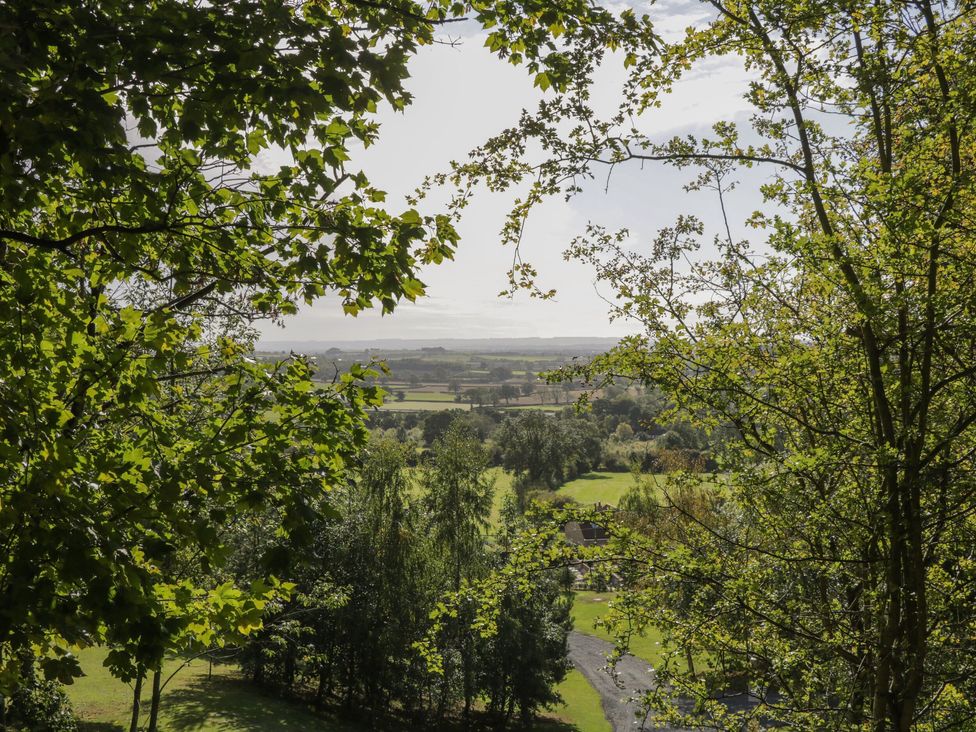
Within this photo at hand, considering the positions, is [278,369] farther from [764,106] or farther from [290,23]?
[764,106]

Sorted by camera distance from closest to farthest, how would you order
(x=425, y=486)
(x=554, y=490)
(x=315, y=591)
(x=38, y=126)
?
1. (x=38, y=126)
2. (x=315, y=591)
3. (x=425, y=486)
4. (x=554, y=490)

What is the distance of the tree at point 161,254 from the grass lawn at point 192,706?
16284 millimetres

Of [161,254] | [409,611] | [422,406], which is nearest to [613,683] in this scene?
[409,611]

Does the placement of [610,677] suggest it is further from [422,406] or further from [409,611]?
[422,406]

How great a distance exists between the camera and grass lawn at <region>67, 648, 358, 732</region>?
17.6 metres

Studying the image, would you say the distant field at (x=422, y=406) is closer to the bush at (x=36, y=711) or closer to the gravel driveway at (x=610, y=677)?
the gravel driveway at (x=610, y=677)

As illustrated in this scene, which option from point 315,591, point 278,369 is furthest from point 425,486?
point 278,369

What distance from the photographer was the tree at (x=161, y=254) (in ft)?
10.5

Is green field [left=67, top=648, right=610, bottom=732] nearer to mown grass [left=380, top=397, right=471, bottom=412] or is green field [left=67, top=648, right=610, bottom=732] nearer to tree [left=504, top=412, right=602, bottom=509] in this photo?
tree [left=504, top=412, right=602, bottom=509]

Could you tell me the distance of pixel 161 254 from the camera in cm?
507

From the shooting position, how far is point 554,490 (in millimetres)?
74438

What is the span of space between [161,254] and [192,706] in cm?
2099

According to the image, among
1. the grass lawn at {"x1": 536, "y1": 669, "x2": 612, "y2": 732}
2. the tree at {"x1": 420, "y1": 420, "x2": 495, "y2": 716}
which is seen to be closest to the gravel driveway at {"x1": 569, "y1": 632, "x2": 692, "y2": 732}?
the grass lawn at {"x1": 536, "y1": 669, "x2": 612, "y2": 732}

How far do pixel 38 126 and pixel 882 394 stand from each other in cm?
704
